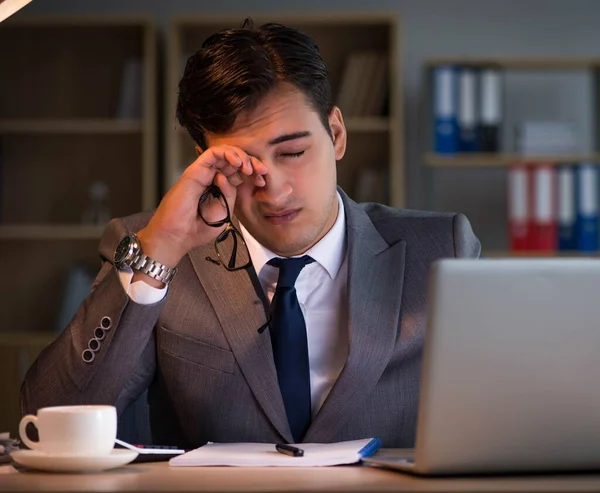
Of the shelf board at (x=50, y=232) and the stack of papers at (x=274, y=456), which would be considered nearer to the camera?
the stack of papers at (x=274, y=456)

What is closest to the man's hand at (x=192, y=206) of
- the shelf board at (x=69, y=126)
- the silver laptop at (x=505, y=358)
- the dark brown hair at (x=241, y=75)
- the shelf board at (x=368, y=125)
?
the dark brown hair at (x=241, y=75)

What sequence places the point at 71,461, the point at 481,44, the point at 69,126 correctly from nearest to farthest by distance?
1. the point at 71,461
2. the point at 69,126
3. the point at 481,44

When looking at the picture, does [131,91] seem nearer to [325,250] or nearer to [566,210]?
[566,210]

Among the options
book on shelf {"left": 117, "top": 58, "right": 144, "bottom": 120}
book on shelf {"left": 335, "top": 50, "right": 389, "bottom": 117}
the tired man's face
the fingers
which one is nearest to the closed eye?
the tired man's face

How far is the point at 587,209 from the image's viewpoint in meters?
4.02

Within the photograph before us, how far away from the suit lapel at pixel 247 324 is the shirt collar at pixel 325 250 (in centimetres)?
2

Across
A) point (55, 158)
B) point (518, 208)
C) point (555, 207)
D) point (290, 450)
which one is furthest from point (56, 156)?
point (290, 450)

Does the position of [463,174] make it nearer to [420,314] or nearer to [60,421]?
[420,314]

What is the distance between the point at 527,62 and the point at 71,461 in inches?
129

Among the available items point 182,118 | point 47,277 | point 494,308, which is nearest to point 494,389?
point 494,308

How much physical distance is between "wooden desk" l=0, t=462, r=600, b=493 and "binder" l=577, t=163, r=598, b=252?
2991mm

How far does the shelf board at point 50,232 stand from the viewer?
4105 mm

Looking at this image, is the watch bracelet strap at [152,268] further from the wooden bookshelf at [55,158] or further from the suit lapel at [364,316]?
the wooden bookshelf at [55,158]

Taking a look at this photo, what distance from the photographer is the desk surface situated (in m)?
1.02
